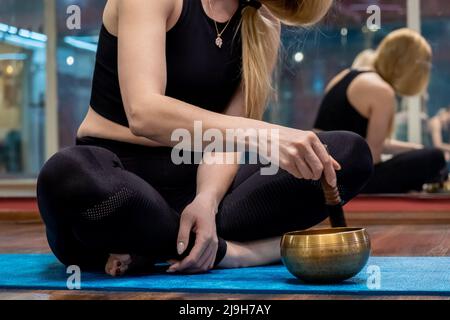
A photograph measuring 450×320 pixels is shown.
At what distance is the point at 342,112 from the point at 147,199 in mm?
1982

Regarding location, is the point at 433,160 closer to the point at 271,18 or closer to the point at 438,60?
the point at 438,60

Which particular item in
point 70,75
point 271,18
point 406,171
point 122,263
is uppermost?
point 271,18

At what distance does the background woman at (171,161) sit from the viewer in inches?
54.6

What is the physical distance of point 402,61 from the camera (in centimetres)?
331

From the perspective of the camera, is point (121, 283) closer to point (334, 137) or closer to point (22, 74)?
point (334, 137)

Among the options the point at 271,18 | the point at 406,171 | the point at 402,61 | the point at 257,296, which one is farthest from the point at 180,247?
the point at 406,171

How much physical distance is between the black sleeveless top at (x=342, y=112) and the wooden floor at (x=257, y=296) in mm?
428

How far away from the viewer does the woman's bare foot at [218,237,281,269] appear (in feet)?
5.43

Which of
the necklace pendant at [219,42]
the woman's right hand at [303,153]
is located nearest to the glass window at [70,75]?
the necklace pendant at [219,42]

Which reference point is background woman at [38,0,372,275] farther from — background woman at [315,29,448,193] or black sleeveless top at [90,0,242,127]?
background woman at [315,29,448,193]

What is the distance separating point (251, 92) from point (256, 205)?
0.23 metres

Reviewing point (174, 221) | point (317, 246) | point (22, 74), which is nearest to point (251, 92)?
point (174, 221)

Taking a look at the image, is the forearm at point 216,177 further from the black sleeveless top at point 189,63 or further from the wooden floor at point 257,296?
the wooden floor at point 257,296

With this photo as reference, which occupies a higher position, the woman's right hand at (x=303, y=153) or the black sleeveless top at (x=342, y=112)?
the woman's right hand at (x=303, y=153)
